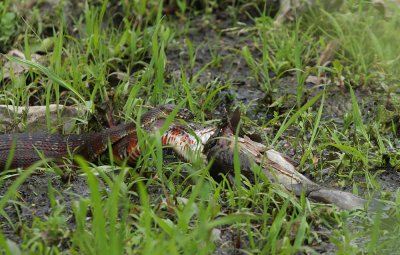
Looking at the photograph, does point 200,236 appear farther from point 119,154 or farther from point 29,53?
point 29,53

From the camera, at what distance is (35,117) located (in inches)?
221

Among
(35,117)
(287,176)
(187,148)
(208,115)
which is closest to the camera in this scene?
(287,176)

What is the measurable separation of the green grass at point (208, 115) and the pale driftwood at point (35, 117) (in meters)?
0.04

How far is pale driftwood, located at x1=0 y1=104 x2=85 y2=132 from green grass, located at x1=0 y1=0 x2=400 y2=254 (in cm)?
4

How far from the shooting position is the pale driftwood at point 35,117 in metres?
5.57

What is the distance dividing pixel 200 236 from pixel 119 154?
166 cm

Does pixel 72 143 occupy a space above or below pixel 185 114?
below

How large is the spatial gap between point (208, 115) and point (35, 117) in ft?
3.69

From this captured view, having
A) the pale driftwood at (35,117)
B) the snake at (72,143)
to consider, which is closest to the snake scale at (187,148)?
the snake at (72,143)

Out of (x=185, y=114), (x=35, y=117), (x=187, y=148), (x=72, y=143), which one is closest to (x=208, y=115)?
(x=185, y=114)

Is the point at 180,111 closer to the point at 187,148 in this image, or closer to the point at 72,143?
the point at 187,148

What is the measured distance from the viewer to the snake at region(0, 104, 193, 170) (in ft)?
17.3

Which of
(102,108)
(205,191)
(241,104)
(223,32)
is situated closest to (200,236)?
(205,191)

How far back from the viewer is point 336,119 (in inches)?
237
